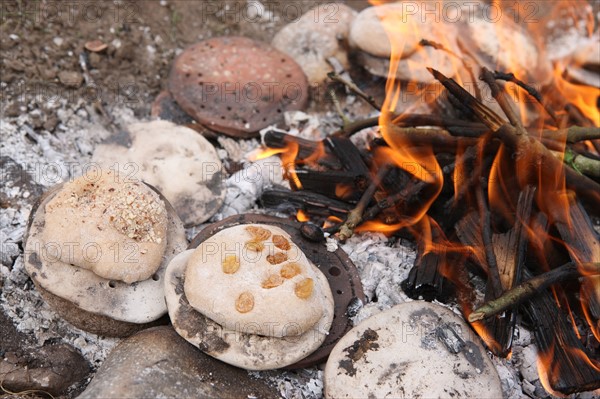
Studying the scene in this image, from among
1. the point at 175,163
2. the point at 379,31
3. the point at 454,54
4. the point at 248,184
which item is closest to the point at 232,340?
the point at 248,184

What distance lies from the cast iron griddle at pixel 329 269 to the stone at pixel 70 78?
1886mm

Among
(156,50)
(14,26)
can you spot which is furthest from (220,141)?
(14,26)

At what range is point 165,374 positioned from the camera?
8.68 ft

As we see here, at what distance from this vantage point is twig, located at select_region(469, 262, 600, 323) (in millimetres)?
2920

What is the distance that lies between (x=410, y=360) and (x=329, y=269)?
0.82 metres

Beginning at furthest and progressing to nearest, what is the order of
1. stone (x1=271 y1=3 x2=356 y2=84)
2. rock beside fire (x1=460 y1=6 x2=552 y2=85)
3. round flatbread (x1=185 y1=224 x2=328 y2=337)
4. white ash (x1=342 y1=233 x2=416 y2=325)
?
stone (x1=271 y1=3 x2=356 y2=84)
rock beside fire (x1=460 y1=6 x2=552 y2=85)
white ash (x1=342 y1=233 x2=416 y2=325)
round flatbread (x1=185 y1=224 x2=328 y2=337)

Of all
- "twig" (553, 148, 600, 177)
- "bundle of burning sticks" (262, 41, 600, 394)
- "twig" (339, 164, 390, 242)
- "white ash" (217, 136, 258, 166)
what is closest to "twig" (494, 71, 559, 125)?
"bundle of burning sticks" (262, 41, 600, 394)

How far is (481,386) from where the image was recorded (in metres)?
2.79

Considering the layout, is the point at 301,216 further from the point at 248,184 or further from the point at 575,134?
the point at 575,134

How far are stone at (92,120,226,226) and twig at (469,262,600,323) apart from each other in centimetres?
191

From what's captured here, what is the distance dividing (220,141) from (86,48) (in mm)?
1466

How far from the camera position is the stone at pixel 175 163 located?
3734 mm

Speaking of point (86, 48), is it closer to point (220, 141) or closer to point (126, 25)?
point (126, 25)

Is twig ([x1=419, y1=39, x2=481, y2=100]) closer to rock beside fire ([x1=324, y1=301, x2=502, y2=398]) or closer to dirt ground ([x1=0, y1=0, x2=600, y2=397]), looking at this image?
dirt ground ([x1=0, y1=0, x2=600, y2=397])
